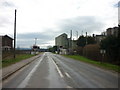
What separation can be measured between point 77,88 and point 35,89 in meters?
2.04

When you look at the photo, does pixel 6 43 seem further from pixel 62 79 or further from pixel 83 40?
pixel 62 79

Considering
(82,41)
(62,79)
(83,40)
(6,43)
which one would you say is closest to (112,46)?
(62,79)

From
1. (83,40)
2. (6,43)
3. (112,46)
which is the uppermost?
(83,40)

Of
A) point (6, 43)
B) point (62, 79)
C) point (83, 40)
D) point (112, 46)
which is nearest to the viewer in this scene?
point (62, 79)

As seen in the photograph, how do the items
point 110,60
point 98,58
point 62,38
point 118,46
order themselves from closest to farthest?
point 118,46, point 110,60, point 98,58, point 62,38

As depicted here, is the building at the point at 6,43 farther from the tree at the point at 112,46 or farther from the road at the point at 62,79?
the road at the point at 62,79

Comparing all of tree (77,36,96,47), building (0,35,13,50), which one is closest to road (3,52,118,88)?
building (0,35,13,50)

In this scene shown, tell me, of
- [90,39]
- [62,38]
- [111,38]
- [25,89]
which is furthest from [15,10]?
[62,38]

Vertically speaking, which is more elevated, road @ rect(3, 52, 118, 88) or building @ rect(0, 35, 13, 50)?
building @ rect(0, 35, 13, 50)

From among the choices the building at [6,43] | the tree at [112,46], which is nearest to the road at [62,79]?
the tree at [112,46]

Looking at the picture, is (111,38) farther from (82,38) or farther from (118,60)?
(82,38)

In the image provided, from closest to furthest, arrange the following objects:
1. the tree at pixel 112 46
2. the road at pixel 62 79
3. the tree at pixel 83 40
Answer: the road at pixel 62 79, the tree at pixel 112 46, the tree at pixel 83 40

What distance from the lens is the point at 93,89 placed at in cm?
1152

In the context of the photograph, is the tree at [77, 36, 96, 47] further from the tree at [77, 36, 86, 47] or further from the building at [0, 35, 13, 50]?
the building at [0, 35, 13, 50]
